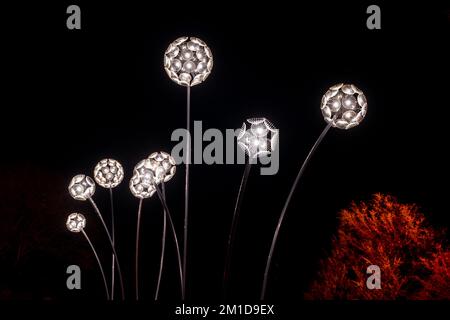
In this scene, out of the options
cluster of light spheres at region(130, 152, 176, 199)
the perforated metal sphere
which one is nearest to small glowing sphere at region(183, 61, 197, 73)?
cluster of light spheres at region(130, 152, 176, 199)

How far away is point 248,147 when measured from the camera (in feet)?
16.8

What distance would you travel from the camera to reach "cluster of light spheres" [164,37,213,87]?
5312 mm

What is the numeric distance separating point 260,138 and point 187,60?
1.20m

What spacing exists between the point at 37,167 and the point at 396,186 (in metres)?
15.4

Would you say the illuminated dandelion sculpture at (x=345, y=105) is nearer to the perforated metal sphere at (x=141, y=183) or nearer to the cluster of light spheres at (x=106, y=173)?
the perforated metal sphere at (x=141, y=183)

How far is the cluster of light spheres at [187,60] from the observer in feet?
17.4

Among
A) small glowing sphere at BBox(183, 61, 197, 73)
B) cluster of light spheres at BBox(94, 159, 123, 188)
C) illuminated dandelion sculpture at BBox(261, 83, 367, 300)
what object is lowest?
cluster of light spheres at BBox(94, 159, 123, 188)

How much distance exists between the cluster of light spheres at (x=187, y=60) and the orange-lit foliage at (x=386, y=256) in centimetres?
1500

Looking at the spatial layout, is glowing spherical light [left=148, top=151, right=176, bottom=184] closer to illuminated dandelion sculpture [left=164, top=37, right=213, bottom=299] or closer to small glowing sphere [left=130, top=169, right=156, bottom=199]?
small glowing sphere [left=130, top=169, right=156, bottom=199]

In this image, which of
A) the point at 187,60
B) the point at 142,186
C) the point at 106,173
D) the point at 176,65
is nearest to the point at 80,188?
the point at 106,173

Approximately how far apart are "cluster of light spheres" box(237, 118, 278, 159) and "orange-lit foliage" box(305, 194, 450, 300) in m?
14.5
